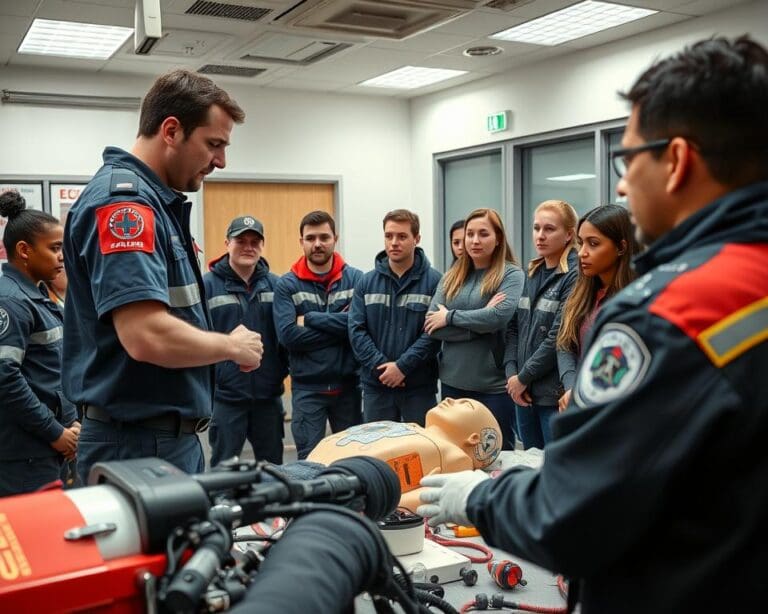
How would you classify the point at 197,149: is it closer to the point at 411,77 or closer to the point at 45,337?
the point at 45,337

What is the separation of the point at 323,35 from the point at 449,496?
4110 millimetres

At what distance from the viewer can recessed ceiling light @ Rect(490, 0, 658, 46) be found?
14.5 feet

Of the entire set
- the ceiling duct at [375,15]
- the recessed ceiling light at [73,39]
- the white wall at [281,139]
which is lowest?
the white wall at [281,139]

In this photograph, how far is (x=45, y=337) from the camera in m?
2.67

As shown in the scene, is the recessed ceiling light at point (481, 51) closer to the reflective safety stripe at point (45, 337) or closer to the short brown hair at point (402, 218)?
the short brown hair at point (402, 218)

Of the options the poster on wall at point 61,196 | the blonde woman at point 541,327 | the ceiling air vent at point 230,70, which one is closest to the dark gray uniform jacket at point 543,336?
the blonde woman at point 541,327

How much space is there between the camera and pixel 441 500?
1.13 meters

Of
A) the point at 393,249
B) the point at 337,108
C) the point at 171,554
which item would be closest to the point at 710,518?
the point at 171,554

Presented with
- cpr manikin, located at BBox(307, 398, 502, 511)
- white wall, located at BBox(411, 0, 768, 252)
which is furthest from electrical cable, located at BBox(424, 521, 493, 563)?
white wall, located at BBox(411, 0, 768, 252)

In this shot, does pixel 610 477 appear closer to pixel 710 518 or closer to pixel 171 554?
pixel 710 518

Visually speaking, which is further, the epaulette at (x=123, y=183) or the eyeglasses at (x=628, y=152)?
the epaulette at (x=123, y=183)

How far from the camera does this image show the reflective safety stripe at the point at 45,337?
264cm

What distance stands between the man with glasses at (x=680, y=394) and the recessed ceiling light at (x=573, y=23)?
3753mm

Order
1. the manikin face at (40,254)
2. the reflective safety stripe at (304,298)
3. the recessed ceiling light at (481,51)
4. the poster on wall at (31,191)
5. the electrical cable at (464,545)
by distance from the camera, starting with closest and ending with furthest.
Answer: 1. the electrical cable at (464,545)
2. the manikin face at (40,254)
3. the reflective safety stripe at (304,298)
4. the recessed ceiling light at (481,51)
5. the poster on wall at (31,191)
